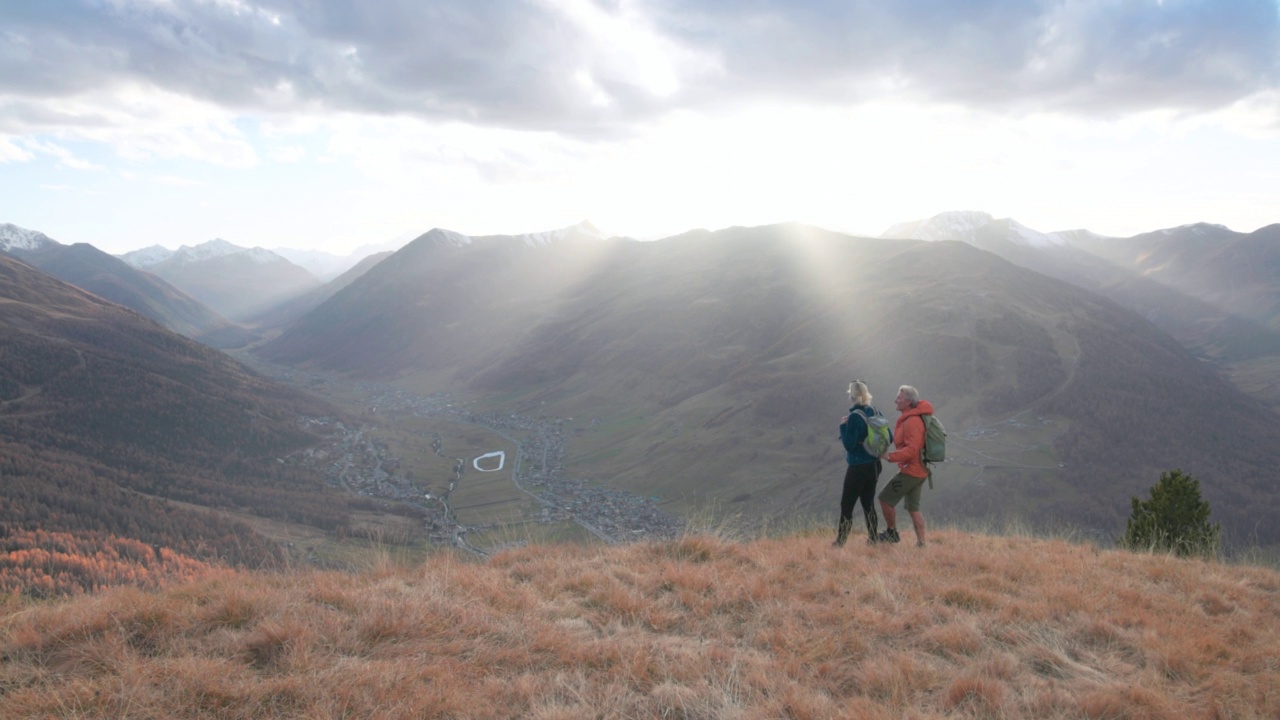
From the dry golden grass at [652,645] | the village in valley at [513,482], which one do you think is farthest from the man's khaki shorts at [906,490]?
the village in valley at [513,482]

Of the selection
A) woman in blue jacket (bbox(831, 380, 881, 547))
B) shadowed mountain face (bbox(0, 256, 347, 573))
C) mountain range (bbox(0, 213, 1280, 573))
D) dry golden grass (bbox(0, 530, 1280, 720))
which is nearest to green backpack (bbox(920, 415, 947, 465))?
woman in blue jacket (bbox(831, 380, 881, 547))

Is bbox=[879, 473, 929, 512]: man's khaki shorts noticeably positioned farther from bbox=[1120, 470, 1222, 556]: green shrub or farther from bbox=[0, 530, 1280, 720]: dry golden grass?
bbox=[1120, 470, 1222, 556]: green shrub

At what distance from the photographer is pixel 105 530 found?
5603 centimetres

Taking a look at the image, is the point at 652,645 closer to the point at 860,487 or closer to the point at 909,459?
the point at 860,487

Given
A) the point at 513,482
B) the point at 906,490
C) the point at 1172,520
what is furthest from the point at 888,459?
the point at 513,482

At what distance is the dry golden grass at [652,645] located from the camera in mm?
5535

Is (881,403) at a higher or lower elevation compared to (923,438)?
lower

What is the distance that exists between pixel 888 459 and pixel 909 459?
0.36 meters

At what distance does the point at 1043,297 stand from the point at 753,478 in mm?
112764

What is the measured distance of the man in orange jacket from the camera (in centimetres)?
1119

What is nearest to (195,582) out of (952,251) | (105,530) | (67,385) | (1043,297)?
(105,530)

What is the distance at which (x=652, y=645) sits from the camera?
6965mm

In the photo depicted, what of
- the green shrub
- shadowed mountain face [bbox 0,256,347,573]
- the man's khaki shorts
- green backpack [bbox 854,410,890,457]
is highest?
green backpack [bbox 854,410,890,457]

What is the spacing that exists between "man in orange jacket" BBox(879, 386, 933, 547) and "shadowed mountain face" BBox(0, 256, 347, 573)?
5365cm
